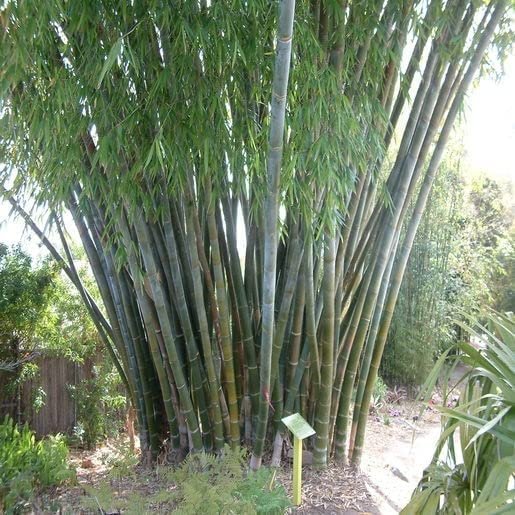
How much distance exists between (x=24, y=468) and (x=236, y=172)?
5.88 feet

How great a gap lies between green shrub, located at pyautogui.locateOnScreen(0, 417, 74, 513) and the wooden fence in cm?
132

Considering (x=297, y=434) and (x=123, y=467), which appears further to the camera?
(x=123, y=467)

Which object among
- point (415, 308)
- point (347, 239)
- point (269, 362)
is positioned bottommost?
point (415, 308)

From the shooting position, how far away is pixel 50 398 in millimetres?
4609

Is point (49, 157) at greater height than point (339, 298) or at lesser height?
greater

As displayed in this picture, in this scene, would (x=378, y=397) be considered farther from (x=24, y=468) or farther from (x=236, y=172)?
(x=236, y=172)

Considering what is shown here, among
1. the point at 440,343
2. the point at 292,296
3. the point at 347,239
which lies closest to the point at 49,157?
the point at 292,296

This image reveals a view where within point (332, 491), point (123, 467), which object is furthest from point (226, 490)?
point (332, 491)

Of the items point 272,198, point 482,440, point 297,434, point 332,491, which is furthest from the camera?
point 332,491

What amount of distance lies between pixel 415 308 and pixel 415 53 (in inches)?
150

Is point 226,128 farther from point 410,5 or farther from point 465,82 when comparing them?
point 465,82

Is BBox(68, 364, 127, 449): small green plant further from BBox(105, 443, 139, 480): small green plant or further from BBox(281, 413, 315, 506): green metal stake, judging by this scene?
BBox(281, 413, 315, 506): green metal stake

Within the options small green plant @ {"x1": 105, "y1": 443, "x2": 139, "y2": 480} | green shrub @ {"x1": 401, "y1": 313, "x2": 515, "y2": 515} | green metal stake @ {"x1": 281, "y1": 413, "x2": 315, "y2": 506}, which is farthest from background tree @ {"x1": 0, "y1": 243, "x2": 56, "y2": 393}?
green shrub @ {"x1": 401, "y1": 313, "x2": 515, "y2": 515}

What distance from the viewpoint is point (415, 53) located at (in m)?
2.62
